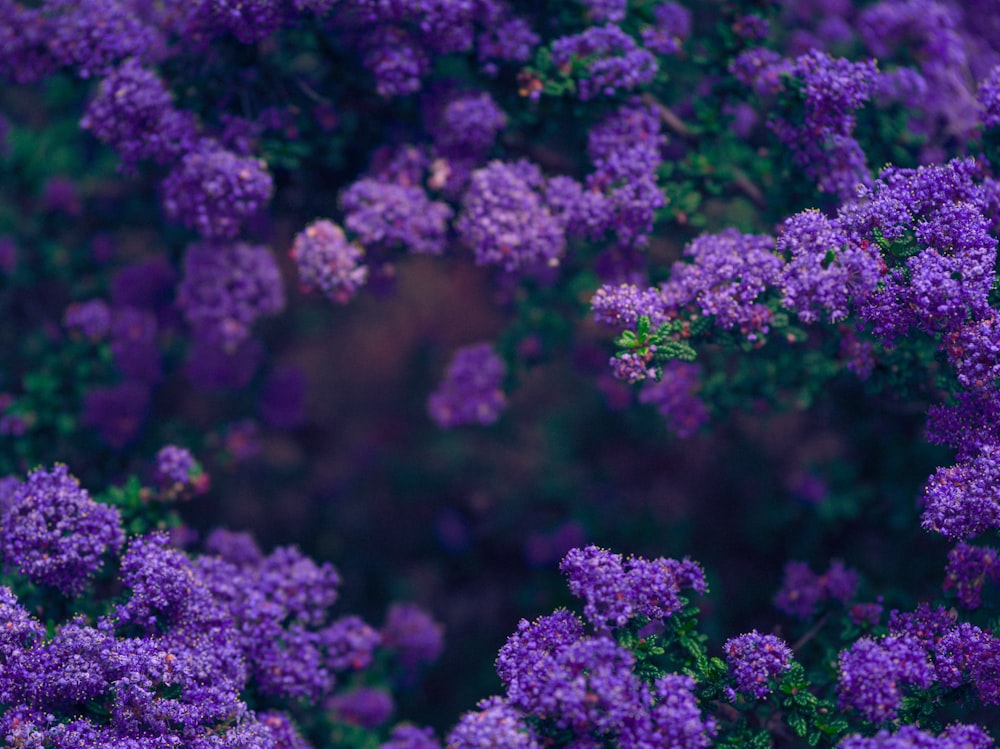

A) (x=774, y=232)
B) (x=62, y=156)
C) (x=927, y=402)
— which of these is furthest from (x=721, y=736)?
(x=62, y=156)

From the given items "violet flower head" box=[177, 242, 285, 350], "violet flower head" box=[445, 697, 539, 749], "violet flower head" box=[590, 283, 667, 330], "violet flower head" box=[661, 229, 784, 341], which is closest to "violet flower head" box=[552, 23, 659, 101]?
"violet flower head" box=[661, 229, 784, 341]

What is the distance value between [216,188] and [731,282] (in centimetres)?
297

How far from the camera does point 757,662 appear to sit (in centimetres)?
460

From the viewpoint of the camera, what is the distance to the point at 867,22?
6.47 m

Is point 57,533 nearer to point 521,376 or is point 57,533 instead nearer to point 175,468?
point 175,468

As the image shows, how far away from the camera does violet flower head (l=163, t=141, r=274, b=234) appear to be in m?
5.45

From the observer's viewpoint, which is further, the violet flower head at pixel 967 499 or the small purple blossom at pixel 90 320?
the small purple blossom at pixel 90 320

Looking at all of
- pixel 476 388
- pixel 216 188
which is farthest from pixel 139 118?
pixel 476 388

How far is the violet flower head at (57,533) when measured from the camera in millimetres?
4891

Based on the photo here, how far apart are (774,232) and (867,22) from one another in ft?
5.83

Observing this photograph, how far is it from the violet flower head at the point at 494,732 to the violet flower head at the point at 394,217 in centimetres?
273

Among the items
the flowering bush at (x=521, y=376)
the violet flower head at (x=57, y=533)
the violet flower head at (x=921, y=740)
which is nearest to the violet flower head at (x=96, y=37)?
the flowering bush at (x=521, y=376)

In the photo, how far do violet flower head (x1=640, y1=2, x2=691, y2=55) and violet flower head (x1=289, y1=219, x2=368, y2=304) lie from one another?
2.27 metres

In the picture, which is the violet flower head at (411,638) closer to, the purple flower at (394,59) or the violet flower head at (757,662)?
the violet flower head at (757,662)
